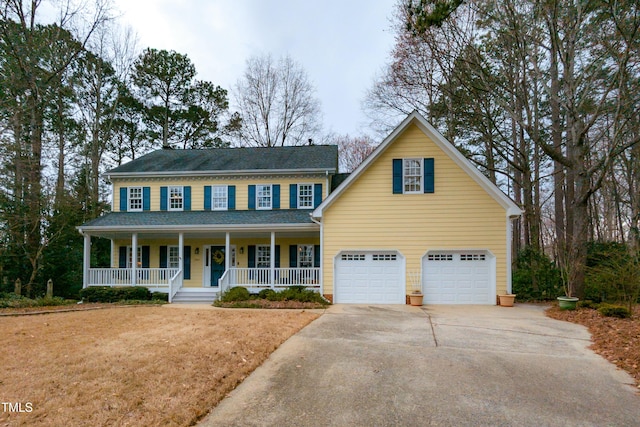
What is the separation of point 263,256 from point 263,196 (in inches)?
111

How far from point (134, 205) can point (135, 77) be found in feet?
46.4

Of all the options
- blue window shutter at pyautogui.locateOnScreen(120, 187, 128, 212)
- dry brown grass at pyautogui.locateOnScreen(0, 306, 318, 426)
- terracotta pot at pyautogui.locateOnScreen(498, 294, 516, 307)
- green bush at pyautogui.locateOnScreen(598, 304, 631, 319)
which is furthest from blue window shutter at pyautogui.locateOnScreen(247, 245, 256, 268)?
green bush at pyautogui.locateOnScreen(598, 304, 631, 319)

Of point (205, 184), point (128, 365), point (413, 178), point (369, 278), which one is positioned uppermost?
point (205, 184)

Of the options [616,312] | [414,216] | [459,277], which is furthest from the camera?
[414,216]

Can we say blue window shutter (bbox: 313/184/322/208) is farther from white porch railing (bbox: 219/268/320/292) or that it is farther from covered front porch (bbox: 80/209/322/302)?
white porch railing (bbox: 219/268/320/292)

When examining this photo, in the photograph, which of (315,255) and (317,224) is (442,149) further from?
(315,255)

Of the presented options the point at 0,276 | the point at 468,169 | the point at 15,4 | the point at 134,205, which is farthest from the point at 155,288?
the point at 15,4

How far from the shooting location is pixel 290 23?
16.7 meters

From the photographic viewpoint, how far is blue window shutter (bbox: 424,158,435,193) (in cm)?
1317

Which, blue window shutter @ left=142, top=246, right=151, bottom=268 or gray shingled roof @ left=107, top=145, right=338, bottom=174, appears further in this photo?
gray shingled roof @ left=107, top=145, right=338, bottom=174

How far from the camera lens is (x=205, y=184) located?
55.7 feet

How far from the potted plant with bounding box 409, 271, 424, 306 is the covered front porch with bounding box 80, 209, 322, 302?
3615 mm

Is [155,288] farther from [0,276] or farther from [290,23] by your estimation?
[290,23]

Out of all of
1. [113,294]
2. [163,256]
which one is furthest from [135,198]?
[113,294]
